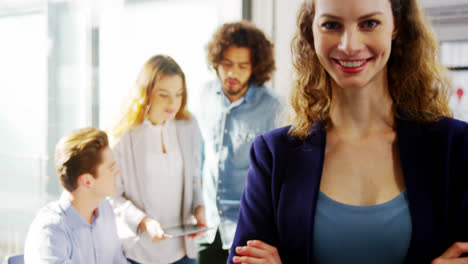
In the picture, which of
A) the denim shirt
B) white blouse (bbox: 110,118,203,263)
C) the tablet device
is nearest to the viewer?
white blouse (bbox: 110,118,203,263)

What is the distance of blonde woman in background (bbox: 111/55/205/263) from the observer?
1731 millimetres

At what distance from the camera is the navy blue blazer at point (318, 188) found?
100 cm

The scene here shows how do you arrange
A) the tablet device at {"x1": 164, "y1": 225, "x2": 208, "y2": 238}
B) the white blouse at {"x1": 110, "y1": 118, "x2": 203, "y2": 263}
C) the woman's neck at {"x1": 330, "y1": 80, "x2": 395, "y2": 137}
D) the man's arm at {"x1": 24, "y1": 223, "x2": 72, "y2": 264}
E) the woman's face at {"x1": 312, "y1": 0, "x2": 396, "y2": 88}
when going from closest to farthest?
1. the woman's face at {"x1": 312, "y1": 0, "x2": 396, "y2": 88}
2. the woman's neck at {"x1": 330, "y1": 80, "x2": 395, "y2": 137}
3. the man's arm at {"x1": 24, "y1": 223, "x2": 72, "y2": 264}
4. the white blouse at {"x1": 110, "y1": 118, "x2": 203, "y2": 263}
5. the tablet device at {"x1": 164, "y1": 225, "x2": 208, "y2": 238}

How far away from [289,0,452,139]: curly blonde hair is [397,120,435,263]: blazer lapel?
0.05 metres

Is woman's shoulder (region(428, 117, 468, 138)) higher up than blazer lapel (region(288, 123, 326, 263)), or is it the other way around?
woman's shoulder (region(428, 117, 468, 138))

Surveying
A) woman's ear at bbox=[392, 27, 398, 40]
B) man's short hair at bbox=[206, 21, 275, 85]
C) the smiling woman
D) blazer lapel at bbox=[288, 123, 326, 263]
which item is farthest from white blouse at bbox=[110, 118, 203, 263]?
woman's ear at bbox=[392, 27, 398, 40]

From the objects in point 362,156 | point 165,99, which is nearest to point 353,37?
point 362,156

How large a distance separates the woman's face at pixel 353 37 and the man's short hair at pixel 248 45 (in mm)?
1250

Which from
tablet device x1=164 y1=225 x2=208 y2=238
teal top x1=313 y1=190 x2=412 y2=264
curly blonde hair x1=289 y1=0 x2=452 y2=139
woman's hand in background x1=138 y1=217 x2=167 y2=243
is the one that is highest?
curly blonde hair x1=289 y1=0 x2=452 y2=139

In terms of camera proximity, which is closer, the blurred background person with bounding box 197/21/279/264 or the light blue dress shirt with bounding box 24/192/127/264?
the light blue dress shirt with bounding box 24/192/127/264

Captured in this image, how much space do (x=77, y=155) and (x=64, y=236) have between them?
264mm

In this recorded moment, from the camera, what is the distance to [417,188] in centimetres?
102

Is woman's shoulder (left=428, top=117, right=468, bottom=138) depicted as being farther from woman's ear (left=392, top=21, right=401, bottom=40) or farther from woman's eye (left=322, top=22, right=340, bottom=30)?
woman's eye (left=322, top=22, right=340, bottom=30)

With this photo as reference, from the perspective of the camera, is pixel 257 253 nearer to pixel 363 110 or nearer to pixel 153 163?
pixel 363 110
